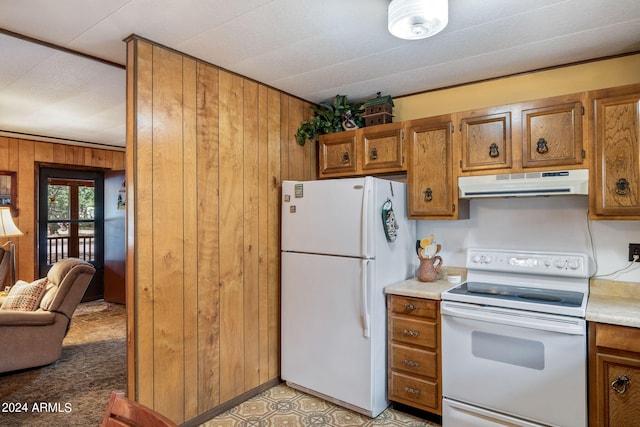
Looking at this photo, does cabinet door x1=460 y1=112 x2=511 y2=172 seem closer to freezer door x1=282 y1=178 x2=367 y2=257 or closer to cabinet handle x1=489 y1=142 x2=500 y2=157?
cabinet handle x1=489 y1=142 x2=500 y2=157

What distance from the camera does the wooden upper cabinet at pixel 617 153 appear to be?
210 cm

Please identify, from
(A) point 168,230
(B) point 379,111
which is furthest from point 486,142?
(A) point 168,230

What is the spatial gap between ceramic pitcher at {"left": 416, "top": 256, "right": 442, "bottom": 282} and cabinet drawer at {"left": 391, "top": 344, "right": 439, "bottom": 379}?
0.53 metres

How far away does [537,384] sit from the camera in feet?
6.79

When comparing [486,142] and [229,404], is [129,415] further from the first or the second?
[486,142]

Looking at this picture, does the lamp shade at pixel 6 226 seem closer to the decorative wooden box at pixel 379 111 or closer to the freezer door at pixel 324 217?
the freezer door at pixel 324 217

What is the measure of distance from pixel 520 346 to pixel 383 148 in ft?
5.34

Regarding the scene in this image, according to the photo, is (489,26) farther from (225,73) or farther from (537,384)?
(537,384)

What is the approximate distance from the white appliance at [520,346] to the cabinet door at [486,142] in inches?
26.3

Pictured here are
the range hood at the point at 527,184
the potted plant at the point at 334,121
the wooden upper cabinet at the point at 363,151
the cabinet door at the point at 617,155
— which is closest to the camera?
the cabinet door at the point at 617,155

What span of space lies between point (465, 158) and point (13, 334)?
3847mm

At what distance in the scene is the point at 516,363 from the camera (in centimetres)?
214

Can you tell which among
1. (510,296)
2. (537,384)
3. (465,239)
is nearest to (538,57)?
(465,239)

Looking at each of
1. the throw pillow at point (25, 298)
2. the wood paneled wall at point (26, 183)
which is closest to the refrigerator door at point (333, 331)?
the throw pillow at point (25, 298)
